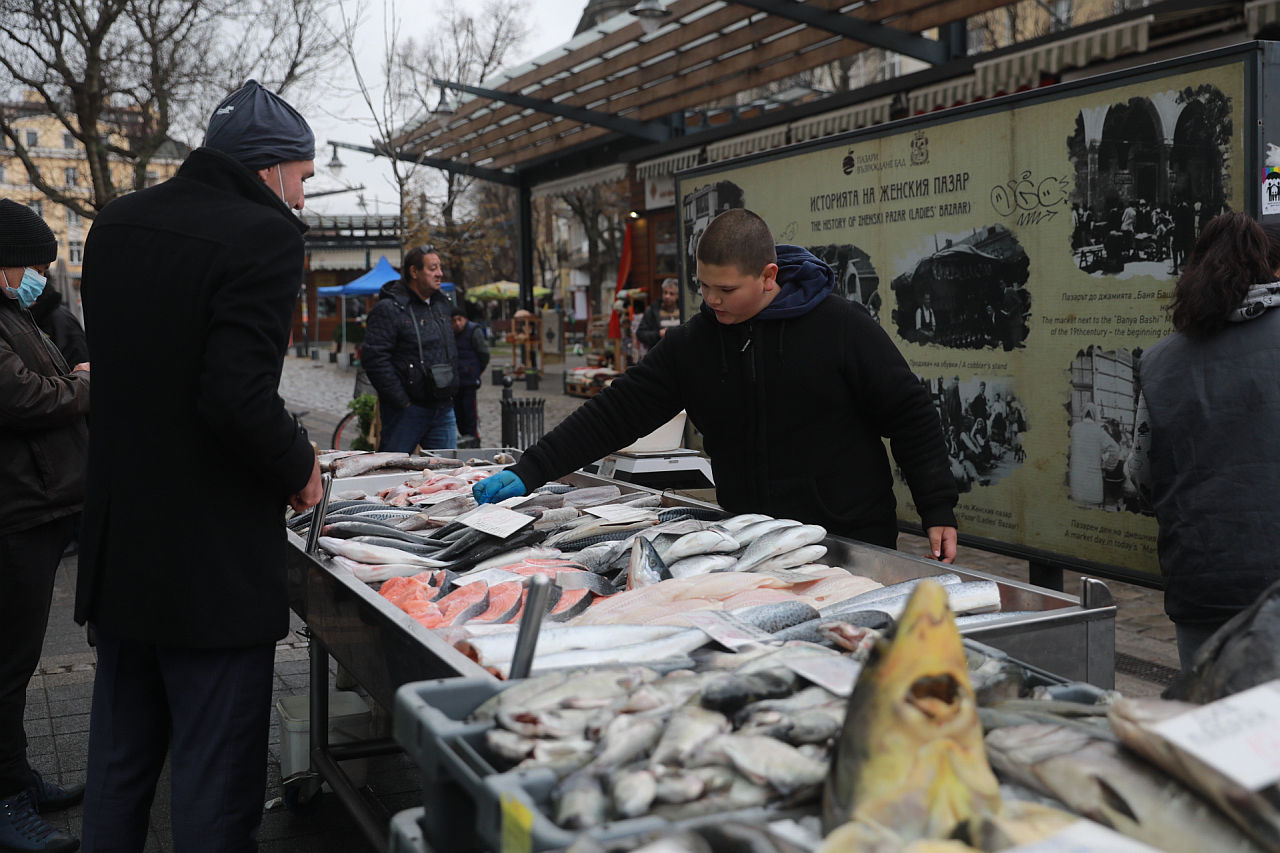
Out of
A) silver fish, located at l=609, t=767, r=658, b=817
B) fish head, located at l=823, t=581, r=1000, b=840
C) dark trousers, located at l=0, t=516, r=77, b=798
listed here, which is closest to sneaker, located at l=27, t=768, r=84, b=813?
dark trousers, located at l=0, t=516, r=77, b=798

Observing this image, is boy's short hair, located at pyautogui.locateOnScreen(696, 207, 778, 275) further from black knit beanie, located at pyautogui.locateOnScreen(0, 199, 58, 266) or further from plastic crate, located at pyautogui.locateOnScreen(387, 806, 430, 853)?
black knit beanie, located at pyautogui.locateOnScreen(0, 199, 58, 266)

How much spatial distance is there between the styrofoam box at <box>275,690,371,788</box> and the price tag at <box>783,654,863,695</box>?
2.63 m

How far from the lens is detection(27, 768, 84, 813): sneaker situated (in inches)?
161

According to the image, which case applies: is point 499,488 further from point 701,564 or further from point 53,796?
point 53,796

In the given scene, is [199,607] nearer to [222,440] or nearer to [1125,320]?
[222,440]

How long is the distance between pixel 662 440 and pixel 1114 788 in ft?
17.5

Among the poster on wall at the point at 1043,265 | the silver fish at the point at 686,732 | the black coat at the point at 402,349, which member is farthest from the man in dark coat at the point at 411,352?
the silver fish at the point at 686,732

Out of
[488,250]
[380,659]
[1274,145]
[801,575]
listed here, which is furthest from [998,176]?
[488,250]

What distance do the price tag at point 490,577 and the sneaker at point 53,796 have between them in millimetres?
2075

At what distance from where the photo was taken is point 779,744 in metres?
1.67

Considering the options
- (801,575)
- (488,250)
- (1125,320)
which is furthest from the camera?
(488,250)

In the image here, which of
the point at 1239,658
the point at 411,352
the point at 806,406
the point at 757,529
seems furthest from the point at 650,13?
the point at 1239,658

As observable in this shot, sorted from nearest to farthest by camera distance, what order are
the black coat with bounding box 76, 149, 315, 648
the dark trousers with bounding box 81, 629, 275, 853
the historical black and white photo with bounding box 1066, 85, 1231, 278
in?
the black coat with bounding box 76, 149, 315, 648
the dark trousers with bounding box 81, 629, 275, 853
the historical black and white photo with bounding box 1066, 85, 1231, 278

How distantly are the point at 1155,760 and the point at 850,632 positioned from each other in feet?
2.67
